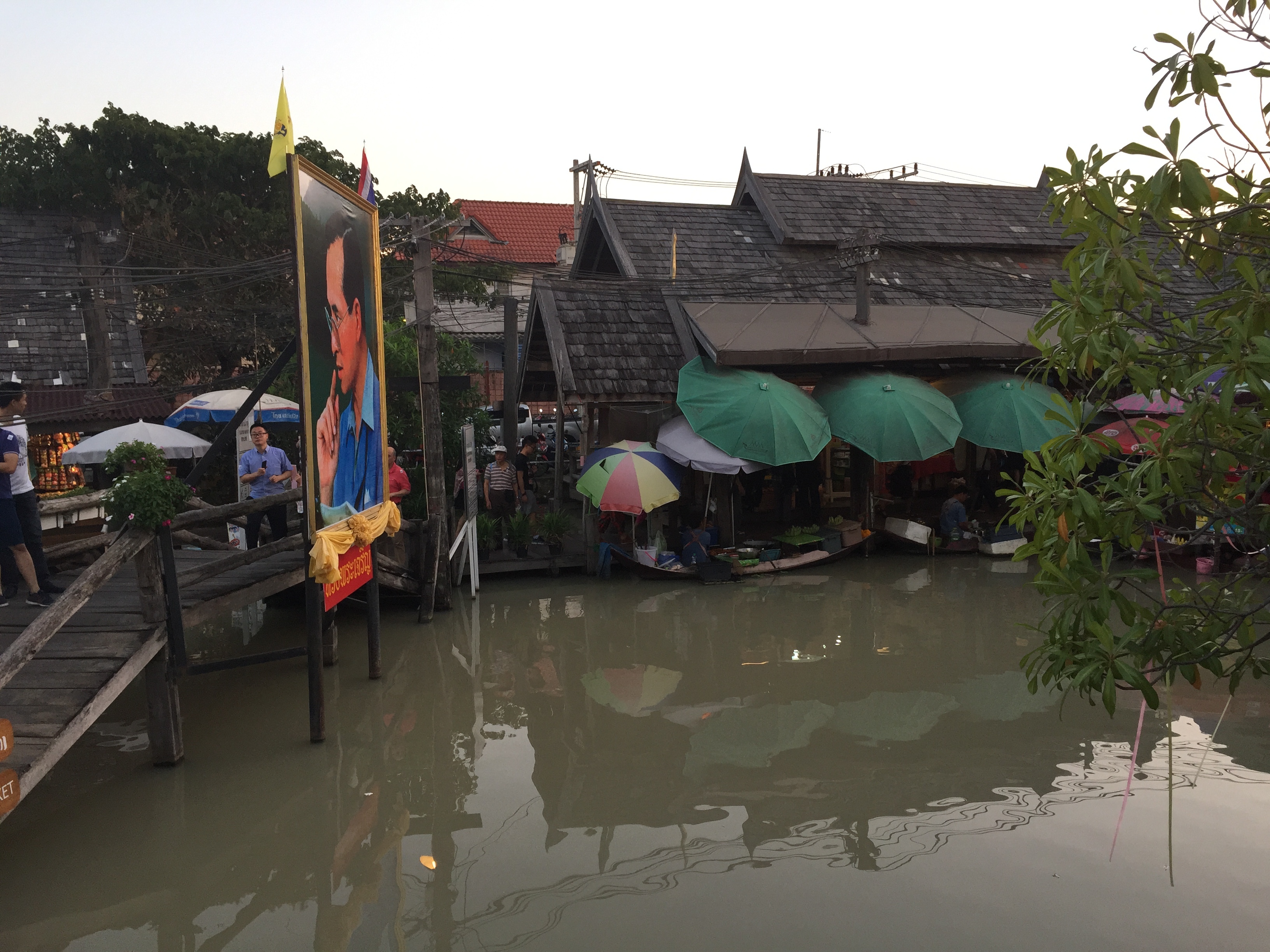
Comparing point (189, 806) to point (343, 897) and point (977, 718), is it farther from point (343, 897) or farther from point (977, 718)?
point (977, 718)

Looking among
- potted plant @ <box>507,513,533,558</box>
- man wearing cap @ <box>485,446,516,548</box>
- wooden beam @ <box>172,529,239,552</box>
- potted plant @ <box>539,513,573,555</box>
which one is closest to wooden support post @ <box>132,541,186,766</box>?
wooden beam @ <box>172,529,239,552</box>

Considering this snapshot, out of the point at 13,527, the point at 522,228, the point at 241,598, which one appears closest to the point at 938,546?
the point at 241,598

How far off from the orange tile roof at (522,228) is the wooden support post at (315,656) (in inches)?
1253

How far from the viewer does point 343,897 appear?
19.1 ft

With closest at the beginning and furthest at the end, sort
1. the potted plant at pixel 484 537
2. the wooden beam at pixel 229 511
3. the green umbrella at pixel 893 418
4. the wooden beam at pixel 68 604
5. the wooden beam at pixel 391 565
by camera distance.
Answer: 1. the wooden beam at pixel 68 604
2. the wooden beam at pixel 229 511
3. the wooden beam at pixel 391 565
4. the potted plant at pixel 484 537
5. the green umbrella at pixel 893 418

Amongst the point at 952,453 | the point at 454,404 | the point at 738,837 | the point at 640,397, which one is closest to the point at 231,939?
the point at 738,837

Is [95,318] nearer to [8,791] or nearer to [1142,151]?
[8,791]

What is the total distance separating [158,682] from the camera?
7.48m

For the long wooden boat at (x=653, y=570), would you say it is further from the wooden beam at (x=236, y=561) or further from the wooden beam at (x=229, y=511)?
the wooden beam at (x=229, y=511)

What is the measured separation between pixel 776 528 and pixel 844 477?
2.09 meters

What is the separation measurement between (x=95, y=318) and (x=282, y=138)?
1398cm

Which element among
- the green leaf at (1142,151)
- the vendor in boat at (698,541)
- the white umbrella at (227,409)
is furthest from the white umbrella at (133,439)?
the green leaf at (1142,151)

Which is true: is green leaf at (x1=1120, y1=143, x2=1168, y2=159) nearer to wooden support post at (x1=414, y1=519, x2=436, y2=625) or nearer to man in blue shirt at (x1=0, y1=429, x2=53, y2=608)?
man in blue shirt at (x1=0, y1=429, x2=53, y2=608)

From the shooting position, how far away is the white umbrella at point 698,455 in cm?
1391
